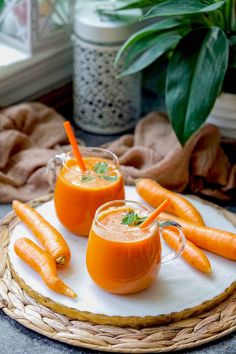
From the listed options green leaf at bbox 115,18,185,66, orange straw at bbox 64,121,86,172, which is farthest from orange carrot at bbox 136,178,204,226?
green leaf at bbox 115,18,185,66

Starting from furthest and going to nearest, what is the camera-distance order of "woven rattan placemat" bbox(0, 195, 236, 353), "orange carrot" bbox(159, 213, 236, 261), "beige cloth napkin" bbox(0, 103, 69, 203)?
"beige cloth napkin" bbox(0, 103, 69, 203) → "orange carrot" bbox(159, 213, 236, 261) → "woven rattan placemat" bbox(0, 195, 236, 353)

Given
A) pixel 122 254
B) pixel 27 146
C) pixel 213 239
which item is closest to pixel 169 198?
pixel 213 239

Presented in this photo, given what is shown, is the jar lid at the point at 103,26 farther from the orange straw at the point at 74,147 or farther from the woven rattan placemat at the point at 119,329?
the woven rattan placemat at the point at 119,329

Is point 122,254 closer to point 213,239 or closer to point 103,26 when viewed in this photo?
point 213,239

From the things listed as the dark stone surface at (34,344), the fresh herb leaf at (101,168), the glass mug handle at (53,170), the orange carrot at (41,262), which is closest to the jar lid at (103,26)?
the glass mug handle at (53,170)

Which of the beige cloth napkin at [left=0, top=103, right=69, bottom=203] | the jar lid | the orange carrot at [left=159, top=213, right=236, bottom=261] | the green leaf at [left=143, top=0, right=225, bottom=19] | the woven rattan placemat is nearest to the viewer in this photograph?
the woven rattan placemat

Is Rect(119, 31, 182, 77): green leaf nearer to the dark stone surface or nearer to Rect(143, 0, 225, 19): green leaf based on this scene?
Rect(143, 0, 225, 19): green leaf

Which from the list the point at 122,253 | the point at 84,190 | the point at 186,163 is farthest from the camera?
the point at 186,163
